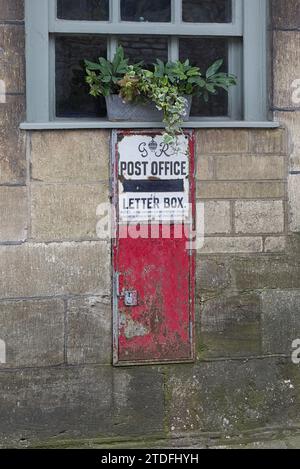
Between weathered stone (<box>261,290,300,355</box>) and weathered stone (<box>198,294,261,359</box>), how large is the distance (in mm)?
54

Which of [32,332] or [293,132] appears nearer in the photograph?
[32,332]

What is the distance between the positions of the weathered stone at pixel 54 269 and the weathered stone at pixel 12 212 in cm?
8

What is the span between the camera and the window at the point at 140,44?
520 centimetres

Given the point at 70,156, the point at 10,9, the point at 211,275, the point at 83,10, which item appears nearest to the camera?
the point at 10,9

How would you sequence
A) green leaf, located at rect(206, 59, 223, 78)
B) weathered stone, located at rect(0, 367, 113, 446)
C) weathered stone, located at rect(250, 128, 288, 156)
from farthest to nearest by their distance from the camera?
weathered stone, located at rect(250, 128, 288, 156) < green leaf, located at rect(206, 59, 223, 78) < weathered stone, located at rect(0, 367, 113, 446)

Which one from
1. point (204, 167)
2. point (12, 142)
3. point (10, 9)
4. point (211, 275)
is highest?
point (10, 9)

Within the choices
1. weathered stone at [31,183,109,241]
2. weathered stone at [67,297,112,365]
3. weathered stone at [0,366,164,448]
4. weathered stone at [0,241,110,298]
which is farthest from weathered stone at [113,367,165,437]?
weathered stone at [31,183,109,241]

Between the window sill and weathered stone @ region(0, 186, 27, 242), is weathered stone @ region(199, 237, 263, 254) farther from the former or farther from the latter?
weathered stone @ region(0, 186, 27, 242)

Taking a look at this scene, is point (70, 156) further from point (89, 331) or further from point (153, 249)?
point (89, 331)

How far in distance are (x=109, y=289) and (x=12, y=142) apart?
3.59 feet

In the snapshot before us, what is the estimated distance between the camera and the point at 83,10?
207 inches

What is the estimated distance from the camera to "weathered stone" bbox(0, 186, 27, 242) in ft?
16.8

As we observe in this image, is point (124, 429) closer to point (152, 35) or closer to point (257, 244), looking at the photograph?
point (257, 244)

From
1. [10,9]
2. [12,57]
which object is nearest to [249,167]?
[12,57]
